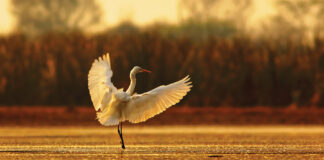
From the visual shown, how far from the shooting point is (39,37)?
30141 mm

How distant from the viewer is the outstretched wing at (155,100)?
14.1 meters

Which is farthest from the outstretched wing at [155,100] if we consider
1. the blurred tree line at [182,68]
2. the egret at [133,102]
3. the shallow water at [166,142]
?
the blurred tree line at [182,68]

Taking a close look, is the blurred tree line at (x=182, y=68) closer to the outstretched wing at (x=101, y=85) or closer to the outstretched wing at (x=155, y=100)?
the outstretched wing at (x=101, y=85)

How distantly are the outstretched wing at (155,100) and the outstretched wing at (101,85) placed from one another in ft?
1.39

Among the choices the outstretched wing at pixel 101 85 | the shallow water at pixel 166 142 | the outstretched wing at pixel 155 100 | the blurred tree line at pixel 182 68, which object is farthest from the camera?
the blurred tree line at pixel 182 68

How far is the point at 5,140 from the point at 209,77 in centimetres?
1103

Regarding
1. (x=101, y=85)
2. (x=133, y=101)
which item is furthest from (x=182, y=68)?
(x=133, y=101)

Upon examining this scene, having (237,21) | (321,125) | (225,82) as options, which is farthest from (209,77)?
(237,21)

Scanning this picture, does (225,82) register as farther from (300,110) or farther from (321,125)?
(321,125)

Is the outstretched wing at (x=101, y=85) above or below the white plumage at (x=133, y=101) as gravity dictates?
above

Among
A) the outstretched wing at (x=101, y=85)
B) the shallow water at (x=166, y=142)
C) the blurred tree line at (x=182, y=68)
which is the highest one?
the blurred tree line at (x=182, y=68)

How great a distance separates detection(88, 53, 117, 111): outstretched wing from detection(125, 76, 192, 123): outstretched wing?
1.39ft

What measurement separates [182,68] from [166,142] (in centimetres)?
1116

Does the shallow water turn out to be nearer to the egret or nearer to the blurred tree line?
the egret
